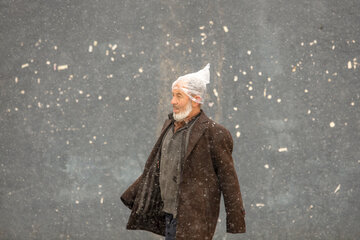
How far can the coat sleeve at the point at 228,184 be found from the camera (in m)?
2.86

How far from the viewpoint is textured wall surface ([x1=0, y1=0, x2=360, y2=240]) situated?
435cm

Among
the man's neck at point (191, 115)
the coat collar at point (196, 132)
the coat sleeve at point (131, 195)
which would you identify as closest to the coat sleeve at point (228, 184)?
the coat collar at point (196, 132)

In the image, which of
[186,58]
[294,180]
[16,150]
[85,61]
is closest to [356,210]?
[294,180]

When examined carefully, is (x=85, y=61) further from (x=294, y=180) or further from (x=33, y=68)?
A: (x=294, y=180)

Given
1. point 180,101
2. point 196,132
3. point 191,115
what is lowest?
point 196,132

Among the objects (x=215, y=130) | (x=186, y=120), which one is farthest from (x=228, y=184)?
(x=186, y=120)

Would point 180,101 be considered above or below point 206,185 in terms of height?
above

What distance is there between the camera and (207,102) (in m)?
4.37

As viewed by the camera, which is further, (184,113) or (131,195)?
(131,195)

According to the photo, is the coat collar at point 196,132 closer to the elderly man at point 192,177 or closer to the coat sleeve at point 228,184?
the elderly man at point 192,177

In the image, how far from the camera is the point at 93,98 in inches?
174

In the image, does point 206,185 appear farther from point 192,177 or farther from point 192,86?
point 192,86

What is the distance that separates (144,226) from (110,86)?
1727 millimetres

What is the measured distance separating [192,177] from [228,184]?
0.24 meters
